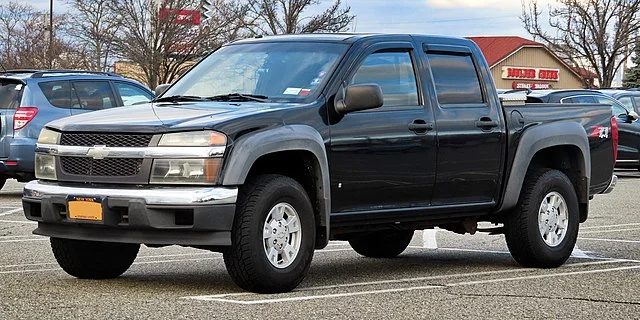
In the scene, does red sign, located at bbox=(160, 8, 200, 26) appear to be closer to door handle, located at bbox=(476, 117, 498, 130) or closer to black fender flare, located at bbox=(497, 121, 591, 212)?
black fender flare, located at bbox=(497, 121, 591, 212)

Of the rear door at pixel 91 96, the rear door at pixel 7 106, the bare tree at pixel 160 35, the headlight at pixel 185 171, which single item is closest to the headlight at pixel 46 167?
the headlight at pixel 185 171

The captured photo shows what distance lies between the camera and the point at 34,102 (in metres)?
16.5

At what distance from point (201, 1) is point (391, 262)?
42.2 m

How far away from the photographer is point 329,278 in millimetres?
9000

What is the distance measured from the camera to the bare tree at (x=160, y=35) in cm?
5191

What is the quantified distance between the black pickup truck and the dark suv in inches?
280

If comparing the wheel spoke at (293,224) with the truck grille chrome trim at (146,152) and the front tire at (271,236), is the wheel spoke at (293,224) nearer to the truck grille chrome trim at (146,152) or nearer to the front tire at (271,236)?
the front tire at (271,236)

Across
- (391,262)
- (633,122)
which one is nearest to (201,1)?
(633,122)

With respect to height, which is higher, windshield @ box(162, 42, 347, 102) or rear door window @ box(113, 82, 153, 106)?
windshield @ box(162, 42, 347, 102)

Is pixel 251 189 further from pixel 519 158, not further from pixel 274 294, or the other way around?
pixel 519 158

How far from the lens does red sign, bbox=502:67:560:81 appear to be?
291 feet

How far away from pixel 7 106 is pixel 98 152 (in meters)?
9.21

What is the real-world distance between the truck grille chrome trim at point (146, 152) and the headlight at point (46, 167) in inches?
6.7

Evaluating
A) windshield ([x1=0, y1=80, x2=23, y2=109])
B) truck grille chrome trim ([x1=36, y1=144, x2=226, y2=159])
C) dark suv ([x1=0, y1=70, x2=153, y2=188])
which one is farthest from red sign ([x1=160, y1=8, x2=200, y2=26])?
truck grille chrome trim ([x1=36, y1=144, x2=226, y2=159])
